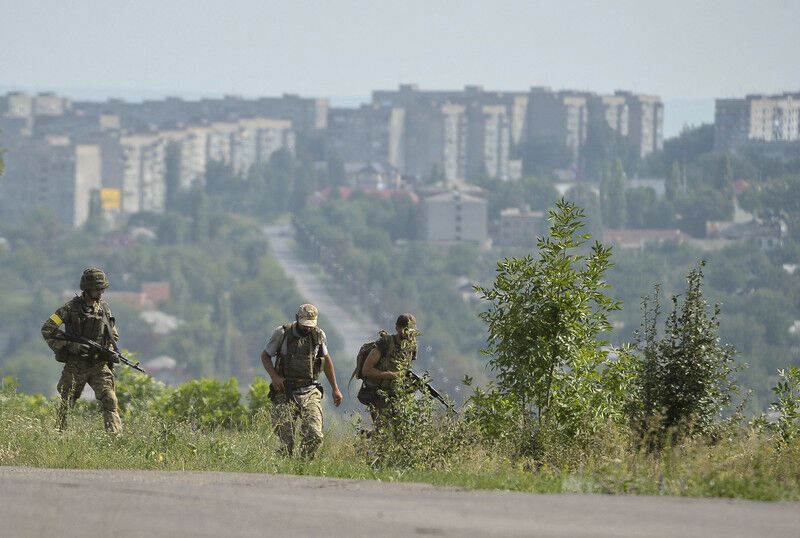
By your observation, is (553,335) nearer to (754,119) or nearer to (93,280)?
(93,280)

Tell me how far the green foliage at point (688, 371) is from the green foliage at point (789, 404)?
348mm

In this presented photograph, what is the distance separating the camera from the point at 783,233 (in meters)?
143

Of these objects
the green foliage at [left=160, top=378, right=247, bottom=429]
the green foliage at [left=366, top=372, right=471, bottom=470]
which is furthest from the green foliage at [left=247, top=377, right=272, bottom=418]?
the green foliage at [left=366, top=372, right=471, bottom=470]

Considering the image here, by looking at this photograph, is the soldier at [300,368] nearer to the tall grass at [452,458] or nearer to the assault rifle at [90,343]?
the tall grass at [452,458]

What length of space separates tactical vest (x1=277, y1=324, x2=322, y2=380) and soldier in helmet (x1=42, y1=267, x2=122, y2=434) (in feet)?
3.42

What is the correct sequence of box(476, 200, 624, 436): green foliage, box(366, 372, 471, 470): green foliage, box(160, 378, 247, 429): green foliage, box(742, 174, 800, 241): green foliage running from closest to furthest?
box(366, 372, 471, 470): green foliage
box(476, 200, 624, 436): green foliage
box(160, 378, 247, 429): green foliage
box(742, 174, 800, 241): green foliage

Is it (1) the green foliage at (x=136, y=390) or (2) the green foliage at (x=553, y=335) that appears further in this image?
(1) the green foliage at (x=136, y=390)

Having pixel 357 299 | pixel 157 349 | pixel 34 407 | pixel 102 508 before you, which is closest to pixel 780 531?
pixel 102 508

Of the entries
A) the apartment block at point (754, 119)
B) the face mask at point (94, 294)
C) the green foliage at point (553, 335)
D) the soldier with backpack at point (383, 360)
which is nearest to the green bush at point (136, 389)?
the face mask at point (94, 294)

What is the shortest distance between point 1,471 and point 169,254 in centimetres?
15651

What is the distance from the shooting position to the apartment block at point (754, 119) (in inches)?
7175

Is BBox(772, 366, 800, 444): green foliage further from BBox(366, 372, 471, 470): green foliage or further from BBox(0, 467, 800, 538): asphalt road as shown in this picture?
BBox(0, 467, 800, 538): asphalt road

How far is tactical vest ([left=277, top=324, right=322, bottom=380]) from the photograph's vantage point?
32.6ft

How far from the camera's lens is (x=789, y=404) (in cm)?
1027
